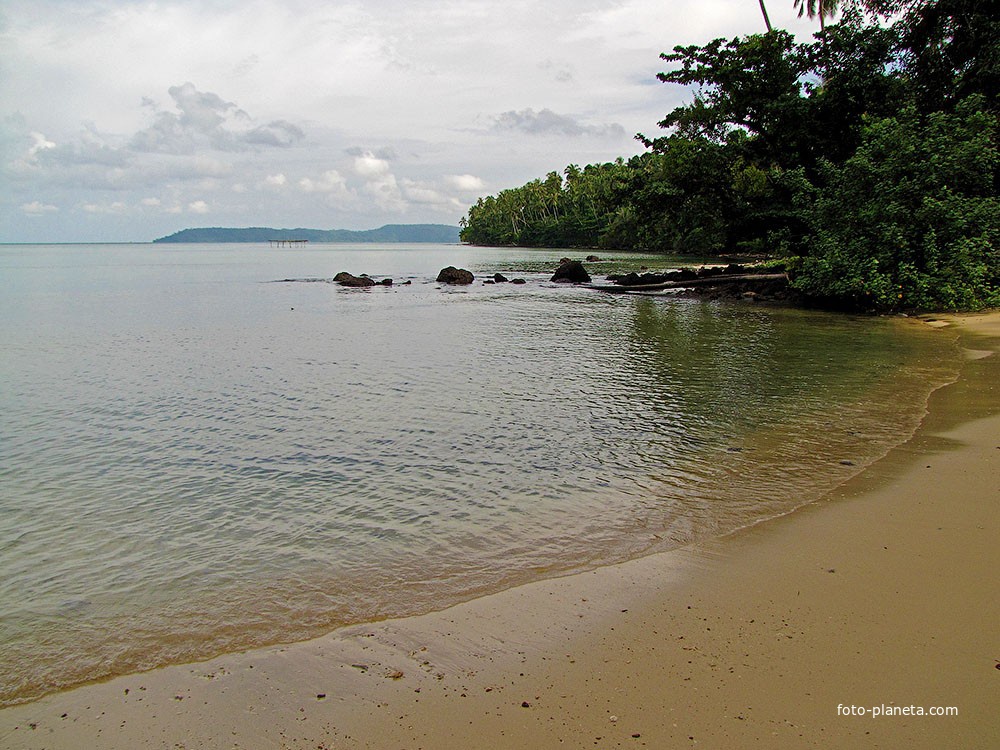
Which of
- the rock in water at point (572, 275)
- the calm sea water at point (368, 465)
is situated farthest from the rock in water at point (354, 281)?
the calm sea water at point (368, 465)

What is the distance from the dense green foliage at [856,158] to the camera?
20.6 m

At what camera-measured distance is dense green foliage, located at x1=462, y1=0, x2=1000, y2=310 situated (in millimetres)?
20609

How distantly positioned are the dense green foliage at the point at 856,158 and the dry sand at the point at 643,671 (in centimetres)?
1963

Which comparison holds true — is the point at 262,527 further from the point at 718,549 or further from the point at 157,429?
the point at 157,429

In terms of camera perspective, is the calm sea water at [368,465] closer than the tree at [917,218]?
Yes

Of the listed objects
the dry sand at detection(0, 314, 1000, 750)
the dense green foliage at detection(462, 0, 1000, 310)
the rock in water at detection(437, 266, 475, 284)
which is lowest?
the dry sand at detection(0, 314, 1000, 750)

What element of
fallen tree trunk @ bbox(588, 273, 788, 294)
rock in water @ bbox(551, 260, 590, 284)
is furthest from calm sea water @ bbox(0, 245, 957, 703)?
rock in water @ bbox(551, 260, 590, 284)

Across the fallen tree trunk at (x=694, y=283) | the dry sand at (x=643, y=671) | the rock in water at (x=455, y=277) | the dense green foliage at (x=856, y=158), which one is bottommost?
the dry sand at (x=643, y=671)

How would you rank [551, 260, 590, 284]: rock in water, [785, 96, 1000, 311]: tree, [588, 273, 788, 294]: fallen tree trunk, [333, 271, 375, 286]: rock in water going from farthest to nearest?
[333, 271, 375, 286]: rock in water, [551, 260, 590, 284]: rock in water, [588, 273, 788, 294]: fallen tree trunk, [785, 96, 1000, 311]: tree

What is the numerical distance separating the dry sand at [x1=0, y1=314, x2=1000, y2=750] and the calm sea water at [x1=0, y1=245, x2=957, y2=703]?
1.25ft

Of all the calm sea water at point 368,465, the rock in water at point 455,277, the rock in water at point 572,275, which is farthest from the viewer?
the rock in water at point 455,277

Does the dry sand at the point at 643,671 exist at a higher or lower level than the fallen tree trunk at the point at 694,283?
lower

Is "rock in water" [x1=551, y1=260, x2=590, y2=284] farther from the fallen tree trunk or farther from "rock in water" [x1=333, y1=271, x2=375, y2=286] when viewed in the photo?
"rock in water" [x1=333, y1=271, x2=375, y2=286]

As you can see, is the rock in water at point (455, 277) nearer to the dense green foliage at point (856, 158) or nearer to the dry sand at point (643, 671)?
the dense green foliage at point (856, 158)
